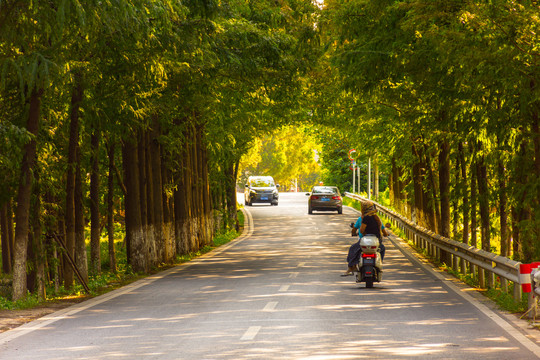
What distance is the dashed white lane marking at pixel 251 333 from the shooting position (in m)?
9.91

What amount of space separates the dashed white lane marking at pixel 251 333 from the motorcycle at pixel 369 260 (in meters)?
5.49

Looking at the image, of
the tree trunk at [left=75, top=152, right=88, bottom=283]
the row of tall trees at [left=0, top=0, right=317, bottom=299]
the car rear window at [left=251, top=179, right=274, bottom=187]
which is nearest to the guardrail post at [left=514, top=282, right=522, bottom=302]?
the row of tall trees at [left=0, top=0, right=317, bottom=299]

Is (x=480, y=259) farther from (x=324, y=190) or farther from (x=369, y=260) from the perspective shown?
(x=324, y=190)

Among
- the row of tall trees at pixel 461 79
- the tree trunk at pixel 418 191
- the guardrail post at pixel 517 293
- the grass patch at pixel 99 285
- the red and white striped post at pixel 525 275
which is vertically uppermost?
the row of tall trees at pixel 461 79

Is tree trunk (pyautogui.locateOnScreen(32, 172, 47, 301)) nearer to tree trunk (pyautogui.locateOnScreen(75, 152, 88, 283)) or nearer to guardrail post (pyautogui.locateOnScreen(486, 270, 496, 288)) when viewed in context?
tree trunk (pyautogui.locateOnScreen(75, 152, 88, 283))

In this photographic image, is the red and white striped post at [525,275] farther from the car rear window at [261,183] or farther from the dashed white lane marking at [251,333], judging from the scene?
the car rear window at [261,183]

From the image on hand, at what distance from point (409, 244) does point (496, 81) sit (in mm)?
17895

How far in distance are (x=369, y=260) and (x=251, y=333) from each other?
6.11 m

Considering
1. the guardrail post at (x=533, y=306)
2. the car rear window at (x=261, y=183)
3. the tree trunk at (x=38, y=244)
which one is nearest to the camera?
the guardrail post at (x=533, y=306)

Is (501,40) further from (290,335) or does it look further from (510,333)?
(290,335)

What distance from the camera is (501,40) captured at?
41.7ft

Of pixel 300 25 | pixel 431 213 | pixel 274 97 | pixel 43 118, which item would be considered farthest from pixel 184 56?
pixel 431 213

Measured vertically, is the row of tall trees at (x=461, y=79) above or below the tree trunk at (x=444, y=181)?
above

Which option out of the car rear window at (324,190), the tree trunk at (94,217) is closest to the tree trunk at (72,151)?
the tree trunk at (94,217)
